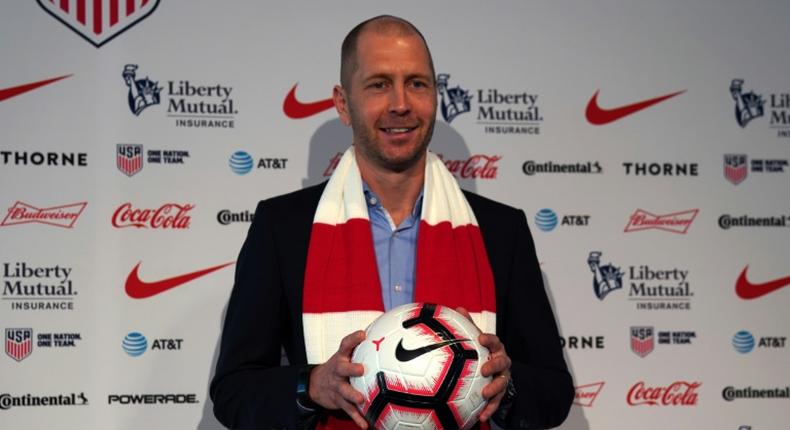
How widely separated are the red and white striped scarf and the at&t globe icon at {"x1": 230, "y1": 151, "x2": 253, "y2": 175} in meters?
0.76

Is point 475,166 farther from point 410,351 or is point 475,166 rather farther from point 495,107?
point 410,351

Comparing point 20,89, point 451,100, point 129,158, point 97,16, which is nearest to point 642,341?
point 451,100

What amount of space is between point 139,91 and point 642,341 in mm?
2118

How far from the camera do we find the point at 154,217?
2930 mm

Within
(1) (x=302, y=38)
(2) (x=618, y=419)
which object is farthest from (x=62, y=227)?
(2) (x=618, y=419)

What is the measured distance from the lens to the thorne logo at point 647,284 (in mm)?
3123

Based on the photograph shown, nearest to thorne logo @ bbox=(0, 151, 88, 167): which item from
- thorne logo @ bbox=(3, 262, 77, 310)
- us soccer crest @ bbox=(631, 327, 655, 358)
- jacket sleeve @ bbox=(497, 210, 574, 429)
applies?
thorne logo @ bbox=(3, 262, 77, 310)

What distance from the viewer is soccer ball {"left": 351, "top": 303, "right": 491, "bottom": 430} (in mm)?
1661

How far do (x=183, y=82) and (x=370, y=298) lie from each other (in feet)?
4.45

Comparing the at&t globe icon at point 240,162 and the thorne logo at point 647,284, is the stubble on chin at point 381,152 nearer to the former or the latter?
the at&t globe icon at point 240,162

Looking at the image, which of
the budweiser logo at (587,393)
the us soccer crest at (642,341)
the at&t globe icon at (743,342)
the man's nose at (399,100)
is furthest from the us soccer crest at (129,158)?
the at&t globe icon at (743,342)

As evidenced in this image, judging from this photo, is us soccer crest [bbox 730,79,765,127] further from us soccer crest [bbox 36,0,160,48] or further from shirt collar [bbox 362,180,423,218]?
us soccer crest [bbox 36,0,160,48]

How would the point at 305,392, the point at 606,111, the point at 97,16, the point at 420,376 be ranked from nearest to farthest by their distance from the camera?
the point at 420,376, the point at 305,392, the point at 97,16, the point at 606,111

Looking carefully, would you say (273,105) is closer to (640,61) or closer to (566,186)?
(566,186)
